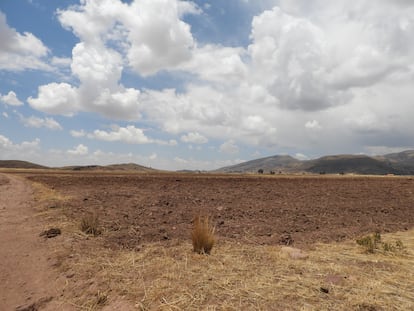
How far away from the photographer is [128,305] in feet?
17.9

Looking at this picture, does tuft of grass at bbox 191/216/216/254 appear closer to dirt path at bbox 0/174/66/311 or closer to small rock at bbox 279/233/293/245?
small rock at bbox 279/233/293/245

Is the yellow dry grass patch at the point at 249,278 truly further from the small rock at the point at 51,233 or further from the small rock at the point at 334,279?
the small rock at the point at 51,233

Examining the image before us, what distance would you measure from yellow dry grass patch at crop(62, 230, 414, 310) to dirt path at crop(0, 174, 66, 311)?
0.63 metres

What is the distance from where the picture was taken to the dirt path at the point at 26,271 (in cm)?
618

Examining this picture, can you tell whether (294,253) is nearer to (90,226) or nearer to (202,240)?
(202,240)

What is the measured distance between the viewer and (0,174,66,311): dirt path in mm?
6184

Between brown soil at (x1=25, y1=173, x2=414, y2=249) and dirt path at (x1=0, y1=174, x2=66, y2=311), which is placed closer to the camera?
dirt path at (x1=0, y1=174, x2=66, y2=311)

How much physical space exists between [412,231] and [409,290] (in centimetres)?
716

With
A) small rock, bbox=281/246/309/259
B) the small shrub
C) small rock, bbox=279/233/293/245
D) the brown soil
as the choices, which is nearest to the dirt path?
the brown soil

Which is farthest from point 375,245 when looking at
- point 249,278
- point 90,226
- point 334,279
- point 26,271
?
point 26,271

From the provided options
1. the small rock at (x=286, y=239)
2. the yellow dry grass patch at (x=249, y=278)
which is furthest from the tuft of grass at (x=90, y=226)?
the small rock at (x=286, y=239)

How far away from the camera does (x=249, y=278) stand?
640 cm

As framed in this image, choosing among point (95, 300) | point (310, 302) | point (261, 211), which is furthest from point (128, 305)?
point (261, 211)

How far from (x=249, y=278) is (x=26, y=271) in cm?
500
